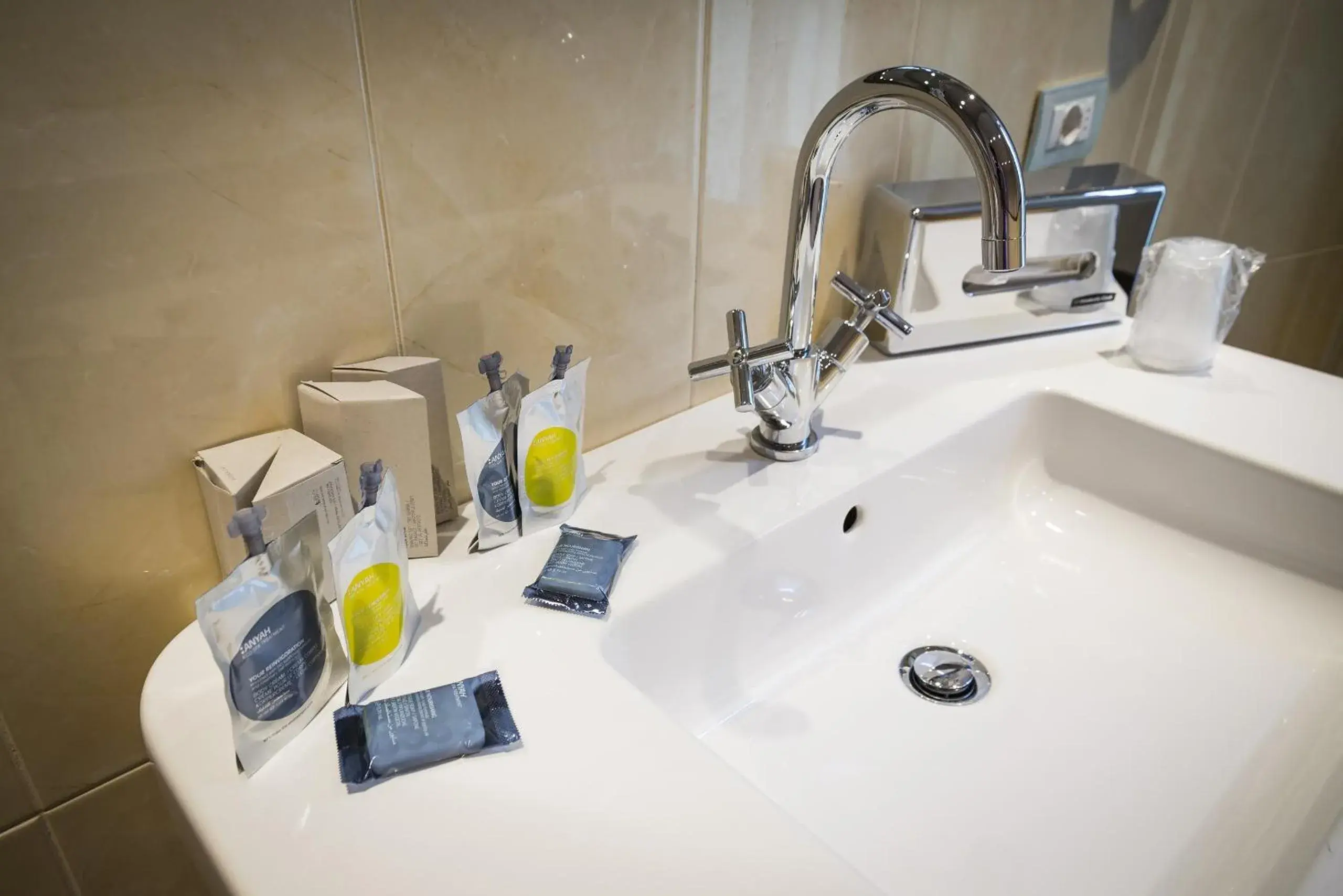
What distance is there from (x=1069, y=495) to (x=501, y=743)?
2.00 feet

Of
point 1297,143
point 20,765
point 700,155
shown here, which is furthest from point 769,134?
point 1297,143

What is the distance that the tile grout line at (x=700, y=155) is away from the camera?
0.68 metres

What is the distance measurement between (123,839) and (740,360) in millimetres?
524

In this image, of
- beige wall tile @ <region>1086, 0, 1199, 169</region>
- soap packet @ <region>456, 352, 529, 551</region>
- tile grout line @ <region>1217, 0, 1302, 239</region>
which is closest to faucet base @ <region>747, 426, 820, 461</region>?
soap packet @ <region>456, 352, 529, 551</region>

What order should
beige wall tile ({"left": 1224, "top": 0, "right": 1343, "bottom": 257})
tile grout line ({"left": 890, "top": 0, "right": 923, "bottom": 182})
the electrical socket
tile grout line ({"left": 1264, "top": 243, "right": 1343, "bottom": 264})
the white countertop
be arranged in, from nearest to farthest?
the white countertop, tile grout line ({"left": 890, "top": 0, "right": 923, "bottom": 182}), the electrical socket, beige wall tile ({"left": 1224, "top": 0, "right": 1343, "bottom": 257}), tile grout line ({"left": 1264, "top": 243, "right": 1343, "bottom": 264})

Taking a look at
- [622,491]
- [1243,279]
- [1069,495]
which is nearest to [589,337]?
[622,491]

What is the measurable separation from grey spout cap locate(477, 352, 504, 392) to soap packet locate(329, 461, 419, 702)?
11 centimetres


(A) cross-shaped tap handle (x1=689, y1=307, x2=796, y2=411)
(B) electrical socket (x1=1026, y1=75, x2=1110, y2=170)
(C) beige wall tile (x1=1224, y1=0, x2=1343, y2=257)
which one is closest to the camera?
(A) cross-shaped tap handle (x1=689, y1=307, x2=796, y2=411)

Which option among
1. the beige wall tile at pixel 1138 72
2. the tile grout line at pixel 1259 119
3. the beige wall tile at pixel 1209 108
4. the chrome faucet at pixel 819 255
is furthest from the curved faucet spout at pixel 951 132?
the tile grout line at pixel 1259 119

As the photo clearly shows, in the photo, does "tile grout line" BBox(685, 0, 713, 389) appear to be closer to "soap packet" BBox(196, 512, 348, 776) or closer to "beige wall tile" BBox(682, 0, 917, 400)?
"beige wall tile" BBox(682, 0, 917, 400)

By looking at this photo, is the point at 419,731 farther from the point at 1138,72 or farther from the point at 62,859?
the point at 1138,72

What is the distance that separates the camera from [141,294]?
49 centimetres

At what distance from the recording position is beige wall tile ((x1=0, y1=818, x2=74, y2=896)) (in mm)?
566

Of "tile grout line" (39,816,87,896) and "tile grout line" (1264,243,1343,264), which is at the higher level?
"tile grout line" (1264,243,1343,264)
